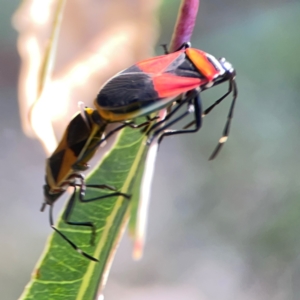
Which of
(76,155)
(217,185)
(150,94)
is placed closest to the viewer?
(150,94)

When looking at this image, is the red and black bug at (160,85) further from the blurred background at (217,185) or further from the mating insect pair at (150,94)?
the blurred background at (217,185)

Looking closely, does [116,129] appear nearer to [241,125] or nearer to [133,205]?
[133,205]

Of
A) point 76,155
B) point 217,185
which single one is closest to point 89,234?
point 76,155

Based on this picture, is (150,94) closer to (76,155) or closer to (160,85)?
(160,85)

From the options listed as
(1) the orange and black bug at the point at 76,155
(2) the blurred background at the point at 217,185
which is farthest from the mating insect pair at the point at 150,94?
(2) the blurred background at the point at 217,185

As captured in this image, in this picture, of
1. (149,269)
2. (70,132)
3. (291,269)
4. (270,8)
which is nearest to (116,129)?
(70,132)

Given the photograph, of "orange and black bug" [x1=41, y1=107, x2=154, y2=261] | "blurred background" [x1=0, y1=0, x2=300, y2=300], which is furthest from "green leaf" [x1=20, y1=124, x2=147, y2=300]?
"blurred background" [x1=0, y1=0, x2=300, y2=300]
